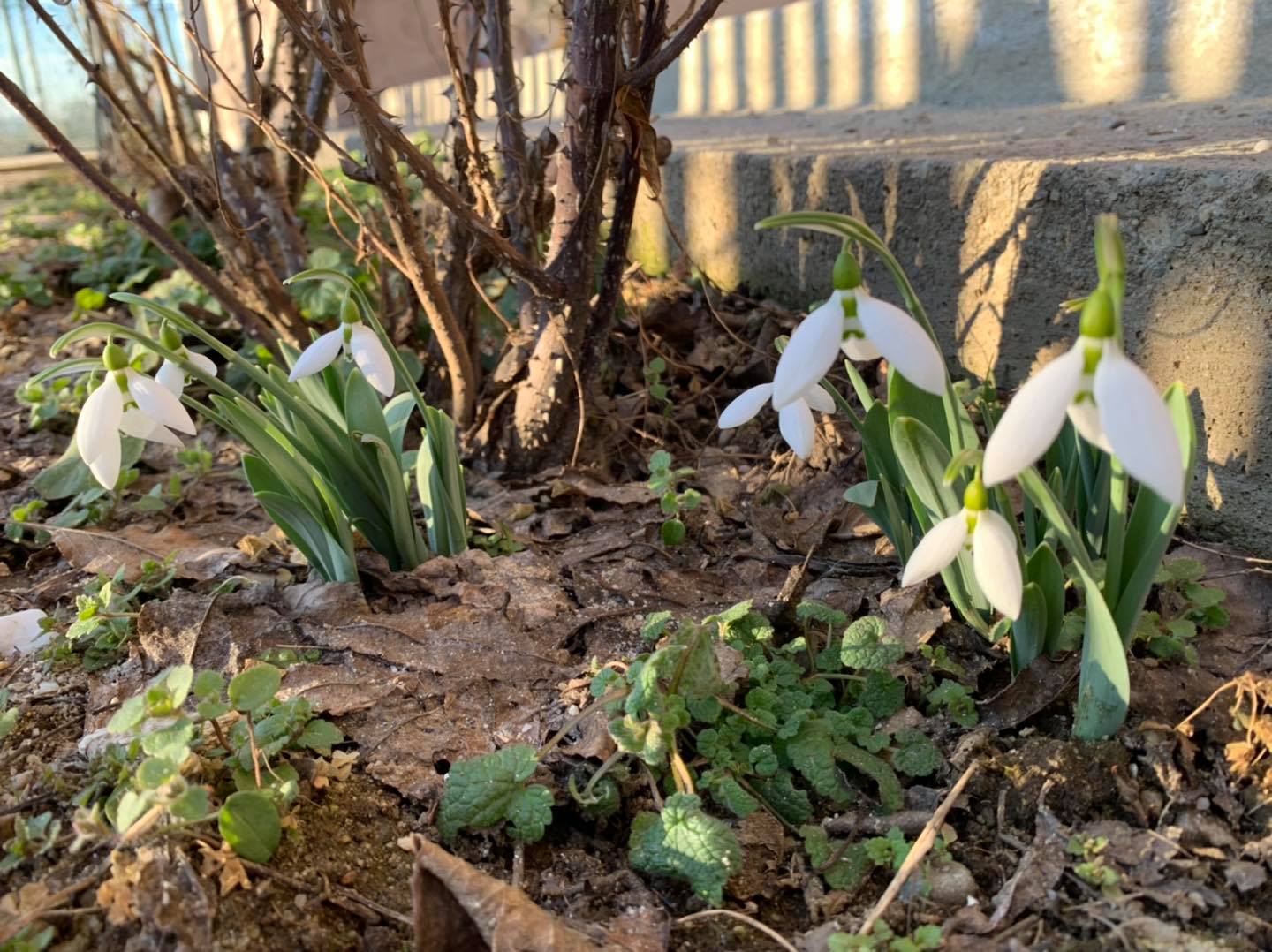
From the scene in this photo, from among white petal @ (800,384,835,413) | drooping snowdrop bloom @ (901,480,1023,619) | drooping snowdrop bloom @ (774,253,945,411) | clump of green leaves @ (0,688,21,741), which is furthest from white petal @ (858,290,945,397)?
clump of green leaves @ (0,688,21,741)

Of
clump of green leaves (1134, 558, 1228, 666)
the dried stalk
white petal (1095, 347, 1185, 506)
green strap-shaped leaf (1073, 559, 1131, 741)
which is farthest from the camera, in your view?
the dried stalk

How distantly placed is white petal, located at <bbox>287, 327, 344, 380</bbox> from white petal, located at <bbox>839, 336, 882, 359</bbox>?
0.79 metres

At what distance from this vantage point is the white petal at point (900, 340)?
106cm

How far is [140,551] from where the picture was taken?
1.94 m

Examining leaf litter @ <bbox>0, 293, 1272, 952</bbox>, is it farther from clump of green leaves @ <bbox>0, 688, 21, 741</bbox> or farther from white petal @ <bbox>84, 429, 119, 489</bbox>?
white petal @ <bbox>84, 429, 119, 489</bbox>

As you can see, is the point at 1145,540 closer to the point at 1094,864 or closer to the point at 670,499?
the point at 1094,864

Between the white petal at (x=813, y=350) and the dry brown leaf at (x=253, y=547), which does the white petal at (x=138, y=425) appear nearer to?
the dry brown leaf at (x=253, y=547)

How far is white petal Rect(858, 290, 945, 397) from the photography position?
3.48 feet

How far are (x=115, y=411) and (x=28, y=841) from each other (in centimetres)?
56

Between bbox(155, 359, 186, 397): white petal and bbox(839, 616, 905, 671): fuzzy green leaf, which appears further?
bbox(155, 359, 186, 397): white petal

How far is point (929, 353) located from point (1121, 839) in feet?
1.93

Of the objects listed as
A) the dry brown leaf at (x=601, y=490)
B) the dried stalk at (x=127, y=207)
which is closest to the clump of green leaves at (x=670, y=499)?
the dry brown leaf at (x=601, y=490)

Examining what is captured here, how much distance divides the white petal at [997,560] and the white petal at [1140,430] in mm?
216

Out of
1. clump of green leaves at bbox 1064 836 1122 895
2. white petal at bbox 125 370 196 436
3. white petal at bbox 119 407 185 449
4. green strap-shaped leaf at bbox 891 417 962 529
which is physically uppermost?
white petal at bbox 125 370 196 436
